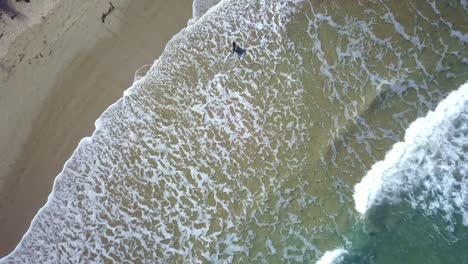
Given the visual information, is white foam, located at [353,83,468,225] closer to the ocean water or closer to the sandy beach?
the ocean water

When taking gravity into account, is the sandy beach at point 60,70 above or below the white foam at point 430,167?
above

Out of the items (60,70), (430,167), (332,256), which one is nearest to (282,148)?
(332,256)

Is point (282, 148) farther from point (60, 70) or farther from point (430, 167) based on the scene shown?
point (60, 70)

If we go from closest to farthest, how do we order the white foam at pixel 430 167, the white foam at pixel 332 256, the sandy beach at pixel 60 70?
the white foam at pixel 430 167, the white foam at pixel 332 256, the sandy beach at pixel 60 70

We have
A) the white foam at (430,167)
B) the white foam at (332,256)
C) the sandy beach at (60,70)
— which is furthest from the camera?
the sandy beach at (60,70)

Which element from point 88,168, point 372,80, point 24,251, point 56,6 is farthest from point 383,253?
point 56,6

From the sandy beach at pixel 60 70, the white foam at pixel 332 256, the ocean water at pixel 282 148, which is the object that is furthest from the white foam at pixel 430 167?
the sandy beach at pixel 60 70

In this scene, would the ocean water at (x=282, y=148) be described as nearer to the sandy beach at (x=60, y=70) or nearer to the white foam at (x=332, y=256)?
the white foam at (x=332, y=256)
